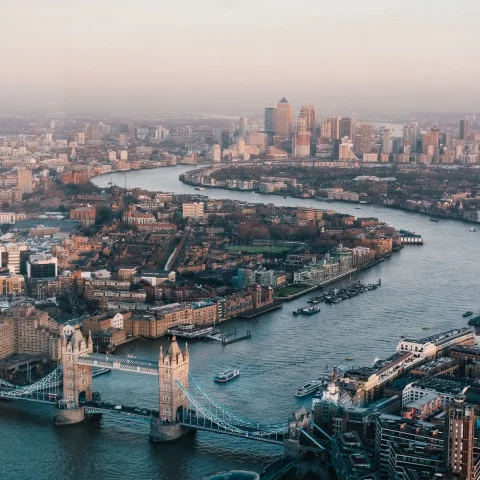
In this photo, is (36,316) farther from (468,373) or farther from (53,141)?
(53,141)

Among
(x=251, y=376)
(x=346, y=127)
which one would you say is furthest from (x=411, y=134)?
(x=251, y=376)

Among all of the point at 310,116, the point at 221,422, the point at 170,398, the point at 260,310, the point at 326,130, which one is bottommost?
the point at 260,310

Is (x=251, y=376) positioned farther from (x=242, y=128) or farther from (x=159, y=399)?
(x=242, y=128)

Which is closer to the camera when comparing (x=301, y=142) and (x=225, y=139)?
(x=301, y=142)

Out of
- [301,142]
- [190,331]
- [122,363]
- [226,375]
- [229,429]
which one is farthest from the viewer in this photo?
[301,142]

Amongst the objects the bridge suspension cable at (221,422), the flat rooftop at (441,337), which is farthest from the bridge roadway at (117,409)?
the flat rooftop at (441,337)

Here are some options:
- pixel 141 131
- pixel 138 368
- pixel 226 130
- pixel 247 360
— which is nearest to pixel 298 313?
pixel 247 360
